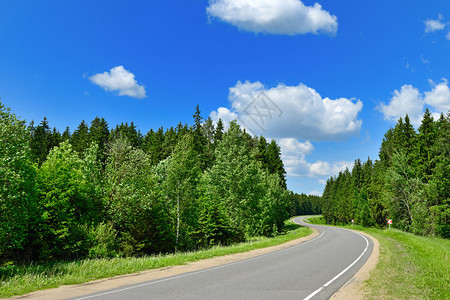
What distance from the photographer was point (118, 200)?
24.8 meters

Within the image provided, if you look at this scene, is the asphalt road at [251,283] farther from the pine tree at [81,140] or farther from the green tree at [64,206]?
the pine tree at [81,140]

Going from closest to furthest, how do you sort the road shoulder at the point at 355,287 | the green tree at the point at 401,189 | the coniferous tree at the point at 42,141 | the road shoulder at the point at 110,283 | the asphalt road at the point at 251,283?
the asphalt road at the point at 251,283 → the road shoulder at the point at 110,283 → the road shoulder at the point at 355,287 → the green tree at the point at 401,189 → the coniferous tree at the point at 42,141

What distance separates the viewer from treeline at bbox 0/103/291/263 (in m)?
15.8

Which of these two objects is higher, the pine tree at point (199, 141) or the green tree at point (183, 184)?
the pine tree at point (199, 141)

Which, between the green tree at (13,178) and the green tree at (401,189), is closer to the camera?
the green tree at (13,178)

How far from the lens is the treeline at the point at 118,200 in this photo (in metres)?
15.8

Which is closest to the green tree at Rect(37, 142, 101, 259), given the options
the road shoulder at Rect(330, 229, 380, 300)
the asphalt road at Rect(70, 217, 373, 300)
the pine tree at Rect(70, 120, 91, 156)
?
the asphalt road at Rect(70, 217, 373, 300)

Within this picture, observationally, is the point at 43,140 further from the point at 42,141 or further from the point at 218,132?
the point at 218,132

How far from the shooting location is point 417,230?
3881 cm

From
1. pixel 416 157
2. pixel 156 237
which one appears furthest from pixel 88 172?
pixel 416 157

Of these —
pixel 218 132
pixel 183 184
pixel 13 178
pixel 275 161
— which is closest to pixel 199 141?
pixel 218 132

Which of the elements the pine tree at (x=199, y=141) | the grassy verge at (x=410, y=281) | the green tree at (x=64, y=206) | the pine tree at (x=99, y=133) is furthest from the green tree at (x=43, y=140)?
the grassy verge at (x=410, y=281)

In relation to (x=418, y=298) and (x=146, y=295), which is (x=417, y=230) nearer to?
(x=418, y=298)

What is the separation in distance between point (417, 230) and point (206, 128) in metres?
43.2
